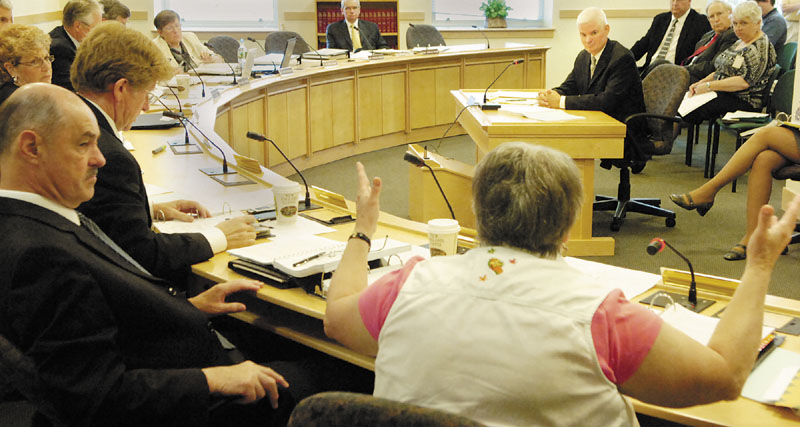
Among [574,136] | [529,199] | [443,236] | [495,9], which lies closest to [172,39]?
[574,136]

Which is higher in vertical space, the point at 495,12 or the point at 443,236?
the point at 495,12

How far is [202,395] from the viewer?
1575 mm

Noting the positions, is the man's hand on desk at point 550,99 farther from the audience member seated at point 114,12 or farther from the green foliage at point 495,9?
the green foliage at point 495,9

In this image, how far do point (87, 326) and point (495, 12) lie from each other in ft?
29.2

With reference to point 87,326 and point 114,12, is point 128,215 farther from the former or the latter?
point 114,12

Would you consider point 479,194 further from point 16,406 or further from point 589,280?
point 16,406

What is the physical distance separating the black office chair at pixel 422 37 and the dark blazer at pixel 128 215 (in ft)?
21.0

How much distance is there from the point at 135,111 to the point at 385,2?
751 centimetres

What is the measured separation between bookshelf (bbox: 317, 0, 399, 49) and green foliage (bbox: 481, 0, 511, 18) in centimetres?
118

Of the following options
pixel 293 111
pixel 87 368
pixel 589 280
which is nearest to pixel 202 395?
pixel 87 368

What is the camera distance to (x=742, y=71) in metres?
5.75

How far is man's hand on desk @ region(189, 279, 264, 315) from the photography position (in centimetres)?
196

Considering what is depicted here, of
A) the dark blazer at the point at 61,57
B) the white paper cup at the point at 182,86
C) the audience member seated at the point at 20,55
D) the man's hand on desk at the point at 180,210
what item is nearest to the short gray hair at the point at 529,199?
the man's hand on desk at the point at 180,210

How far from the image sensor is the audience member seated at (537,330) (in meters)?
1.16
